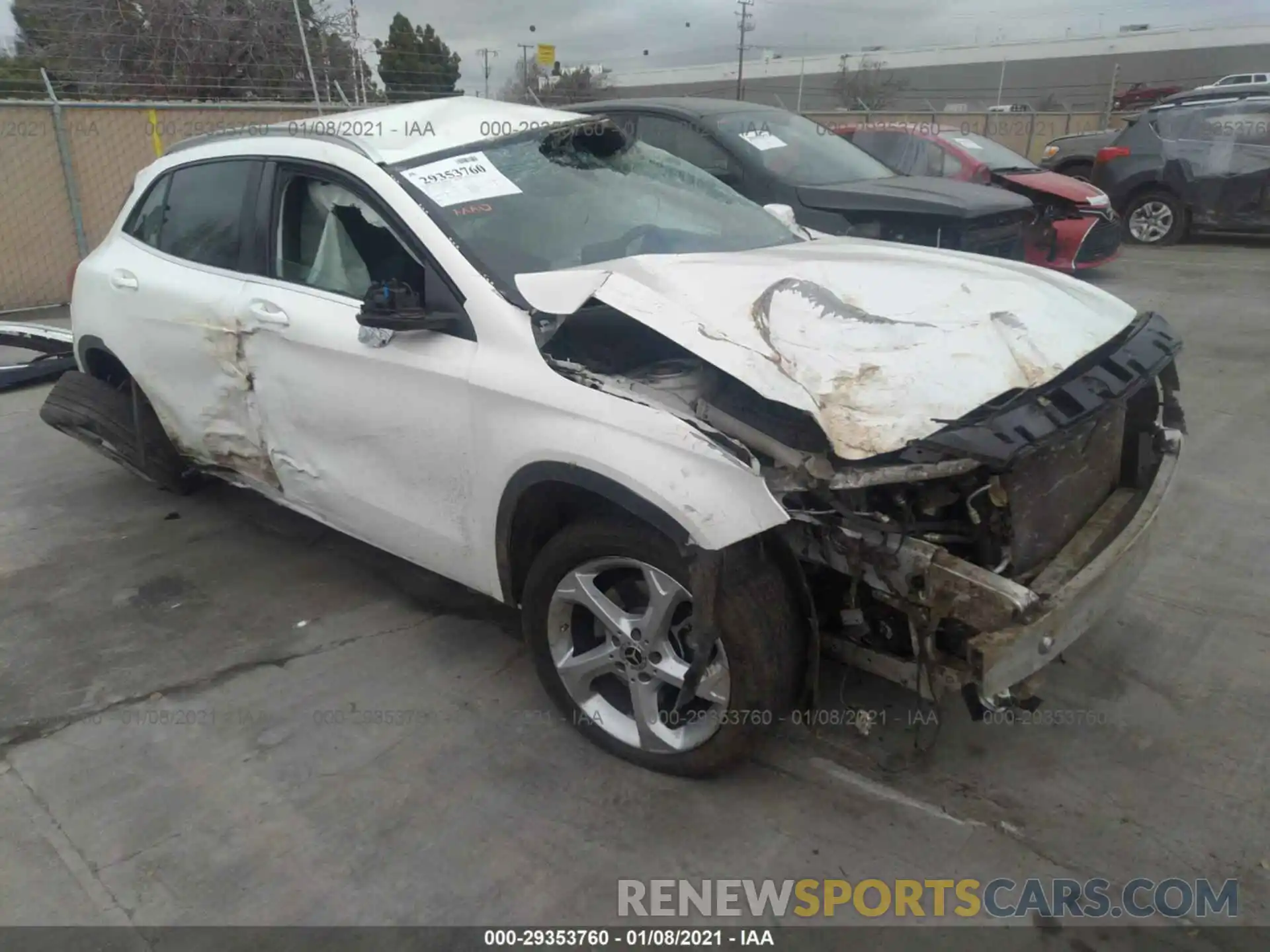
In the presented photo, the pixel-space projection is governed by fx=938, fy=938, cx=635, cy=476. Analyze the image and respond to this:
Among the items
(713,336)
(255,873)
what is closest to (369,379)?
(713,336)

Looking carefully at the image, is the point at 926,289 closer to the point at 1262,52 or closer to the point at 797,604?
the point at 797,604

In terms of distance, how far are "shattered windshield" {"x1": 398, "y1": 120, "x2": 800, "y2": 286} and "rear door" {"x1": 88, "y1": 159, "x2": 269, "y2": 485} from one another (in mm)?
1064

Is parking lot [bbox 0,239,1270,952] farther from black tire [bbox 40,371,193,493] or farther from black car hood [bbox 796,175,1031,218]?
black car hood [bbox 796,175,1031,218]

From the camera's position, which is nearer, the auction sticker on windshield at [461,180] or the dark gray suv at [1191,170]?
the auction sticker on windshield at [461,180]

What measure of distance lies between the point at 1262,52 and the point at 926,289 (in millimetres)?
60299

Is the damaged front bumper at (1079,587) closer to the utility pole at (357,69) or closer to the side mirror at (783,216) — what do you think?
the side mirror at (783,216)

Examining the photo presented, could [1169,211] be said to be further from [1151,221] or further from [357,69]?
[357,69]

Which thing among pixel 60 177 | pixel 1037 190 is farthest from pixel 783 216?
pixel 60 177

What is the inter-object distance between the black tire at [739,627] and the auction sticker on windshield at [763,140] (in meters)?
5.08

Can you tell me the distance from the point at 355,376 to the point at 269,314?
0.57 m

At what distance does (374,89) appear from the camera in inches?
666

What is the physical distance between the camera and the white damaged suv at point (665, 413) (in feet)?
7.93

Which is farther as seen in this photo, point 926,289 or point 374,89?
point 374,89

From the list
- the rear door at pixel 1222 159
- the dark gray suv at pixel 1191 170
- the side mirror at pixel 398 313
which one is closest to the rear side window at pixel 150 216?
the side mirror at pixel 398 313
